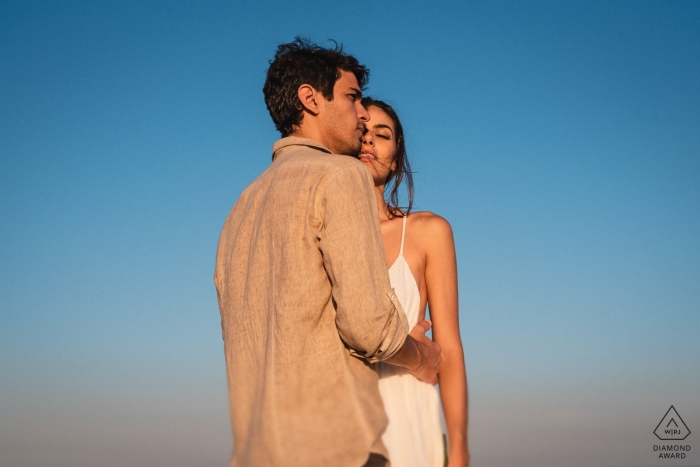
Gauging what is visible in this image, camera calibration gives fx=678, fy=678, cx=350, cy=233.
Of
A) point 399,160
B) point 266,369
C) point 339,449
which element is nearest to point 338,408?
point 339,449

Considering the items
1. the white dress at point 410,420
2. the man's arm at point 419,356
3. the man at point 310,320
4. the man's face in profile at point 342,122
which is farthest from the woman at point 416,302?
the man's face in profile at point 342,122

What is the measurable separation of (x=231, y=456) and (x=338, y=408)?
0.54 metres

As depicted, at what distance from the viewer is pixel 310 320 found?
2.29m

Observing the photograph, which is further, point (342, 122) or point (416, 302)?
point (416, 302)

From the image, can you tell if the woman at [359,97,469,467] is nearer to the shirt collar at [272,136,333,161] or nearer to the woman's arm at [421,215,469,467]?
the woman's arm at [421,215,469,467]

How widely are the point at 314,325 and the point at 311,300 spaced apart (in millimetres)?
88

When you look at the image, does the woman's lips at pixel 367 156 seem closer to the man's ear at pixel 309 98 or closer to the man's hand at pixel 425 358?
the man's ear at pixel 309 98

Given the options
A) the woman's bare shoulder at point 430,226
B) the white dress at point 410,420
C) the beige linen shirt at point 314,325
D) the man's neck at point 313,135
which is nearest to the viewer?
the beige linen shirt at point 314,325

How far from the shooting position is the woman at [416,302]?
11.1 ft

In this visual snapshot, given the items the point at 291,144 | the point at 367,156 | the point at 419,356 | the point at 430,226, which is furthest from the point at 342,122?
the point at 367,156

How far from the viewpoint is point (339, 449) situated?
86.4 inches

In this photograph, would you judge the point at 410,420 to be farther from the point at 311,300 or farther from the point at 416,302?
the point at 311,300

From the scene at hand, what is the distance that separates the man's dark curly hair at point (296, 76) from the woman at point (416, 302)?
1264mm

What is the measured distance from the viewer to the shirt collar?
2721mm
